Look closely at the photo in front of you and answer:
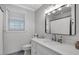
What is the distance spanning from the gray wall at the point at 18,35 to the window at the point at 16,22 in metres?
0.15

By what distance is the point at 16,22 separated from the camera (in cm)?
267

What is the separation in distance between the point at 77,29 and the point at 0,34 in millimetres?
2263

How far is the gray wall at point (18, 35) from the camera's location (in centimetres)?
245

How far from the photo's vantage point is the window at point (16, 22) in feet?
8.36

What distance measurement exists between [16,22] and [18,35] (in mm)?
596

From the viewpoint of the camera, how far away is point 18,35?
107 inches

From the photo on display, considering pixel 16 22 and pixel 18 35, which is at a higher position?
pixel 16 22

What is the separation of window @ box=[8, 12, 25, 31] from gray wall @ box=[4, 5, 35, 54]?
153 mm

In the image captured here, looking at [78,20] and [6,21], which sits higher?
[6,21]

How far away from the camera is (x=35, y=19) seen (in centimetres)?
324
